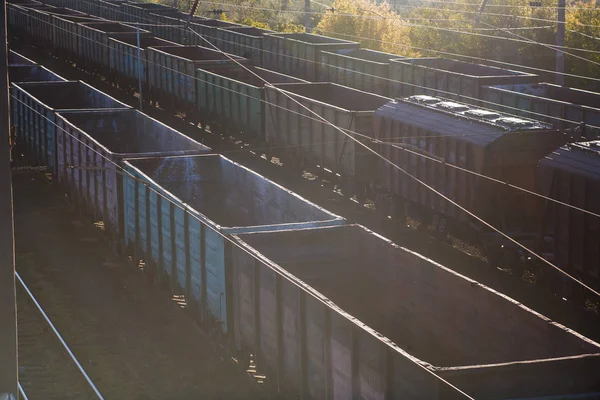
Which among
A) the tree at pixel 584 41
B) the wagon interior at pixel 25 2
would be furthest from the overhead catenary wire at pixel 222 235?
the wagon interior at pixel 25 2

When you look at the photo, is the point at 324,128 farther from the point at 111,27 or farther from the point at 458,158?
the point at 111,27

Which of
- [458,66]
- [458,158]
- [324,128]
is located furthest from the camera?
[458,66]

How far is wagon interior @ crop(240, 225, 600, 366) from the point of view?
10094 mm

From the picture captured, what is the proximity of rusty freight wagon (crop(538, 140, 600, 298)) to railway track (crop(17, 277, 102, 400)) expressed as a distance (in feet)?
27.4

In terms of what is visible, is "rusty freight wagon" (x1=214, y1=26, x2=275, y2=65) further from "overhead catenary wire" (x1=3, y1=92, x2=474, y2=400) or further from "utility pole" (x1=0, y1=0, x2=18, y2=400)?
"utility pole" (x1=0, y1=0, x2=18, y2=400)

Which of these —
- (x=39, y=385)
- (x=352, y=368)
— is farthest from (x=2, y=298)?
(x=39, y=385)

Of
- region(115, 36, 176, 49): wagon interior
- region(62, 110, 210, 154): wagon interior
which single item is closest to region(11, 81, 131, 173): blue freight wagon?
region(62, 110, 210, 154): wagon interior

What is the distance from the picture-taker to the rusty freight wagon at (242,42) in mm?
47094

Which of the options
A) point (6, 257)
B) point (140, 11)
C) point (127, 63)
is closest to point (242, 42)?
point (127, 63)

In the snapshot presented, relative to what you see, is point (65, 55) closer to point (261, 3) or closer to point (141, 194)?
point (141, 194)

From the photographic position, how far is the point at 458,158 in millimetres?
20266

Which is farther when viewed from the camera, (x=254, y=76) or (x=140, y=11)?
(x=140, y=11)

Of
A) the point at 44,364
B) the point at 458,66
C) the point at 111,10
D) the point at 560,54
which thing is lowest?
the point at 44,364

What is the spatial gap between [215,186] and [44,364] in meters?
5.31
